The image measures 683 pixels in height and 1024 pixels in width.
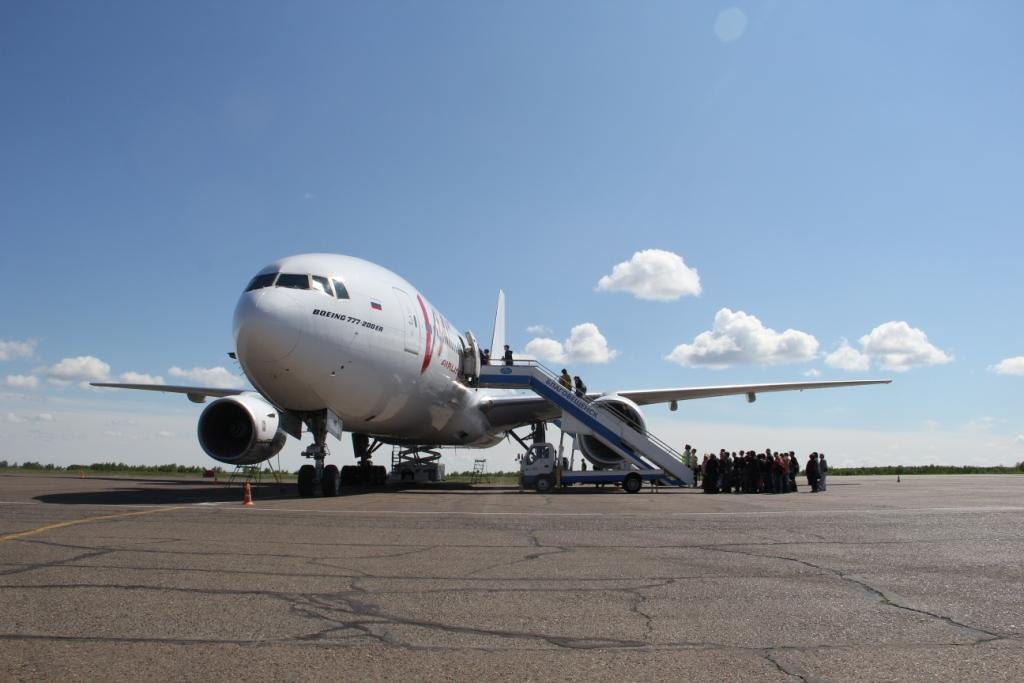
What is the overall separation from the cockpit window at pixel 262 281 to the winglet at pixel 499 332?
23774mm

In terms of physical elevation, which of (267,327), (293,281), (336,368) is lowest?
(336,368)

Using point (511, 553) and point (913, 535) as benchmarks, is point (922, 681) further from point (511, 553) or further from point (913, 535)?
point (913, 535)

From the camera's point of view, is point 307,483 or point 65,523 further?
point 307,483

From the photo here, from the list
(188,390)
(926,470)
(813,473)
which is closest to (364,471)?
(188,390)

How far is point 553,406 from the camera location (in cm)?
2283

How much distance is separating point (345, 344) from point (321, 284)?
1.23 meters

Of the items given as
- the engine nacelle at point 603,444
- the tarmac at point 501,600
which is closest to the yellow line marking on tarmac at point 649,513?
the tarmac at point 501,600

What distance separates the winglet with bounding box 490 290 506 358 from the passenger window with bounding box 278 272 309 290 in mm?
23811

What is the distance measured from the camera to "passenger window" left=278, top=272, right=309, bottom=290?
13.9 meters

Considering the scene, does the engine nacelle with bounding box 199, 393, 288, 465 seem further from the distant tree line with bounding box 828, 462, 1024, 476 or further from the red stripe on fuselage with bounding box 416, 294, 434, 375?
the distant tree line with bounding box 828, 462, 1024, 476

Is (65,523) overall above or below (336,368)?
below

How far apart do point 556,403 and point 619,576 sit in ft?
46.4

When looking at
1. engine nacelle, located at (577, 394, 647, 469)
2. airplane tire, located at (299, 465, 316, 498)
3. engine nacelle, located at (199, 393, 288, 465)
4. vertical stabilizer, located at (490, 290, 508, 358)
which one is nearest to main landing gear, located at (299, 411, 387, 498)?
airplane tire, located at (299, 465, 316, 498)

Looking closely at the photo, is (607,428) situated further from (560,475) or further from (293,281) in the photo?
(293,281)
